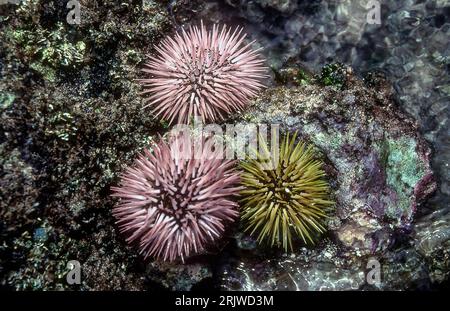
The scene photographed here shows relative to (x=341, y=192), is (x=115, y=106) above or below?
above

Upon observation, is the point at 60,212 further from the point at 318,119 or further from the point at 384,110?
the point at 384,110

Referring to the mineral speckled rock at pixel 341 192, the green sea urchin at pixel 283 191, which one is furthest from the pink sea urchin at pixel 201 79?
the green sea urchin at pixel 283 191

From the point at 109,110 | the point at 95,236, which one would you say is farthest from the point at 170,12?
the point at 95,236

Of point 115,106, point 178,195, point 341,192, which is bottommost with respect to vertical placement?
point 178,195

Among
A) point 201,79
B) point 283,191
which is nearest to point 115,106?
point 201,79

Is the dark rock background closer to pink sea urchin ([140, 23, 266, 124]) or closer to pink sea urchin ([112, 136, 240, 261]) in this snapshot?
pink sea urchin ([140, 23, 266, 124])

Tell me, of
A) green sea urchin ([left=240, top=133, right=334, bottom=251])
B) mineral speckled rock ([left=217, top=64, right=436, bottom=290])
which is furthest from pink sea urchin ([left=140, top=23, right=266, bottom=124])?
green sea urchin ([left=240, top=133, right=334, bottom=251])

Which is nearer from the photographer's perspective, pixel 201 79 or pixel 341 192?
pixel 201 79

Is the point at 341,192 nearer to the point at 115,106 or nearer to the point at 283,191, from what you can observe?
the point at 283,191
